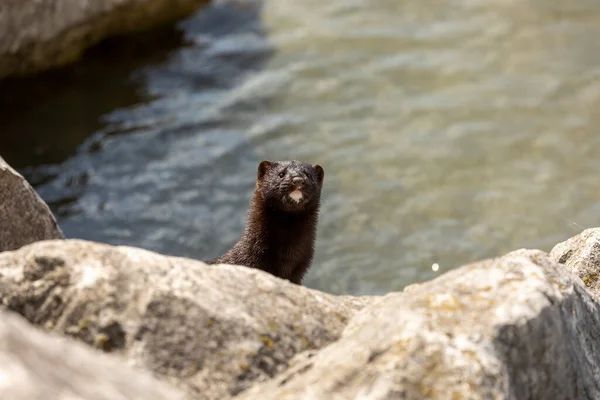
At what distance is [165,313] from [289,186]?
400 centimetres

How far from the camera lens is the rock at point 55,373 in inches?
86.1

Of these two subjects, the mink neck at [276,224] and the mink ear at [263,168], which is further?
the mink ear at [263,168]

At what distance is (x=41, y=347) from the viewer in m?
2.48

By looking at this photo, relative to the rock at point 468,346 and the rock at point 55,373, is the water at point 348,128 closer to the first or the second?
the rock at point 468,346

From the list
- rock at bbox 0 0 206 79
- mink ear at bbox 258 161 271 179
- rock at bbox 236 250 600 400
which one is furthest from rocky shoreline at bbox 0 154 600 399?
rock at bbox 0 0 206 79

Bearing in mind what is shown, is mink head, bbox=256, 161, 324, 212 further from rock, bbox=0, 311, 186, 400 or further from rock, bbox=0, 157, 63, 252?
rock, bbox=0, 311, 186, 400

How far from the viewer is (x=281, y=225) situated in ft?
25.5

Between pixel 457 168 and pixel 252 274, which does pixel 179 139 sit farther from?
pixel 252 274

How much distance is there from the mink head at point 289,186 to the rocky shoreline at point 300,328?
342 centimetres

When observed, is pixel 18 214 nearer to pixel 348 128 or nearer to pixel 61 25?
pixel 348 128

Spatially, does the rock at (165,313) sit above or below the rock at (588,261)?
above

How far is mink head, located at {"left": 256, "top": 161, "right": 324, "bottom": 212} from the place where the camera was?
7.65 meters

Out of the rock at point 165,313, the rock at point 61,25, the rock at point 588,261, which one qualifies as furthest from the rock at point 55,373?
the rock at point 61,25

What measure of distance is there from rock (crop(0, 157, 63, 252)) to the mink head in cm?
239
